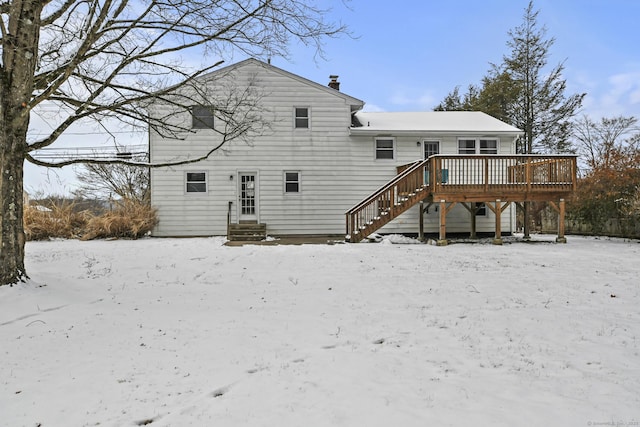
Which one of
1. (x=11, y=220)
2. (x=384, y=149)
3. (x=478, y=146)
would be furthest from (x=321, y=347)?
(x=478, y=146)

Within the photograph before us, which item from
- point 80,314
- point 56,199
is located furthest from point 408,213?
point 56,199

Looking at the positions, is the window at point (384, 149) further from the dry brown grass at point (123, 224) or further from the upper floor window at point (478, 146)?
the dry brown grass at point (123, 224)

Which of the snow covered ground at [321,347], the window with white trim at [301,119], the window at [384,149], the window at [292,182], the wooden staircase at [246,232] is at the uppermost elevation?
the window with white trim at [301,119]

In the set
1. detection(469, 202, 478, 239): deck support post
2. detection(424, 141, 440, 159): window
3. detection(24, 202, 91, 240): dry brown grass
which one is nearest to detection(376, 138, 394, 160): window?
detection(424, 141, 440, 159): window

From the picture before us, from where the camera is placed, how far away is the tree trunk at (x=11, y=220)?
5684 millimetres

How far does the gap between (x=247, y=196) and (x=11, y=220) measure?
32.8 feet

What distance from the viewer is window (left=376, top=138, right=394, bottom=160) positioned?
15.9 metres

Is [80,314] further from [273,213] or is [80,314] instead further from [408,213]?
[408,213]

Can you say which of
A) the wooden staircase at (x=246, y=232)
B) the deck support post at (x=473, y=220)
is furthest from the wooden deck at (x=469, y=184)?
the wooden staircase at (x=246, y=232)

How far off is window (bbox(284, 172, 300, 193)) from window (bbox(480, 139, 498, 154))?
25.7 feet

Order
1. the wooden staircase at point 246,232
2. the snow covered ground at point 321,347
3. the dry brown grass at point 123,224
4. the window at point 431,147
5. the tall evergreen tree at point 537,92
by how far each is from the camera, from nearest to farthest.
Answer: the snow covered ground at point 321,347 → the wooden staircase at point 246,232 → the dry brown grass at point 123,224 → the window at point 431,147 → the tall evergreen tree at point 537,92

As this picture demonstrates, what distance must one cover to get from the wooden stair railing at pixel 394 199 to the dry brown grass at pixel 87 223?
26.2ft

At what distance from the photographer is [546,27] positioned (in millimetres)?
24750

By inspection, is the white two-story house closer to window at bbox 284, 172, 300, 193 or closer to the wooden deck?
window at bbox 284, 172, 300, 193
